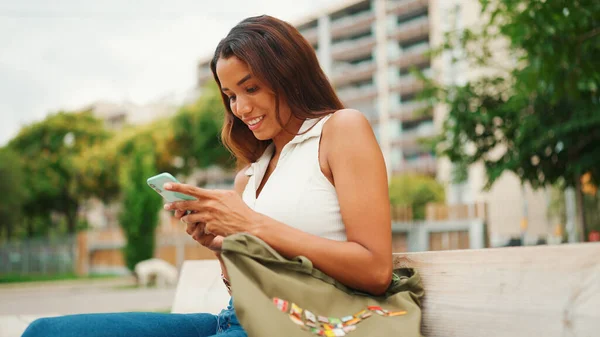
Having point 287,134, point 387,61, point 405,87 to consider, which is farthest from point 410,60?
point 287,134

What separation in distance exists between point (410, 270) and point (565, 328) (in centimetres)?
50

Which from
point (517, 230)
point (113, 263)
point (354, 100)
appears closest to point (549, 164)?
point (517, 230)

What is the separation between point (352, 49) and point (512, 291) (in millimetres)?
49998

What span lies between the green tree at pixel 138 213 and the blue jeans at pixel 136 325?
66.9 ft

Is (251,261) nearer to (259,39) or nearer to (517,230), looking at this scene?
(259,39)

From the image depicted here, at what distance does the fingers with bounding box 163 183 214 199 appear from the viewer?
4.94ft

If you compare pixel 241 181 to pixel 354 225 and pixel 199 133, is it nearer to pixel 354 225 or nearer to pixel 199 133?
pixel 354 225

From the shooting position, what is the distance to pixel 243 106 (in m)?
1.93

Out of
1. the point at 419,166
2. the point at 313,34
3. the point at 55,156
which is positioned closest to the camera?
the point at 55,156

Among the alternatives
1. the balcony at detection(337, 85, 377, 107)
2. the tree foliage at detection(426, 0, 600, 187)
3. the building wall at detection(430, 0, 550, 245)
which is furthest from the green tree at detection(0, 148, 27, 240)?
the balcony at detection(337, 85, 377, 107)

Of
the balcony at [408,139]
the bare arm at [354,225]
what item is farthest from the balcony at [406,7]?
the bare arm at [354,225]

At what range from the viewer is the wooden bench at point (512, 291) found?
4.21 feet

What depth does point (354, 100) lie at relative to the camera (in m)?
49.4

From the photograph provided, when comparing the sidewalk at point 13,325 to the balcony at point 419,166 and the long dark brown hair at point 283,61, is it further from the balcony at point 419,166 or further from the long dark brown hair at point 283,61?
the balcony at point 419,166
